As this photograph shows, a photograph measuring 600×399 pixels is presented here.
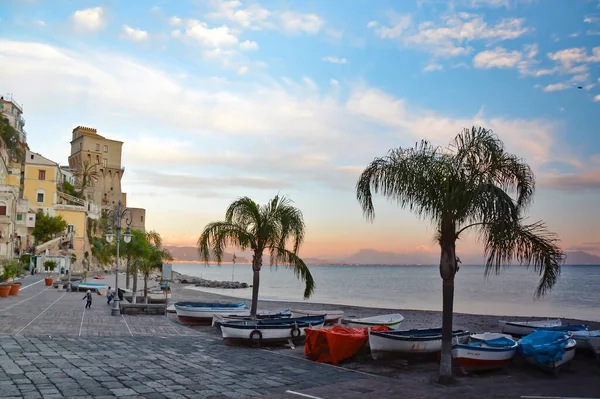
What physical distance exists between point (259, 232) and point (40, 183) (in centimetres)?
6637

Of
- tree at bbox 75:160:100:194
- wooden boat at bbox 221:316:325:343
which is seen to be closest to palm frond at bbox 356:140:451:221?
wooden boat at bbox 221:316:325:343

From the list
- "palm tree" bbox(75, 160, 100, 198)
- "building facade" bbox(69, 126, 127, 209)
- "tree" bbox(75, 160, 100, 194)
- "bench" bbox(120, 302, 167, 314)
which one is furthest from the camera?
"building facade" bbox(69, 126, 127, 209)

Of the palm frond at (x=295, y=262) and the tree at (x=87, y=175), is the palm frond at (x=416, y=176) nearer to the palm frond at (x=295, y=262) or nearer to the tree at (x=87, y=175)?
the palm frond at (x=295, y=262)

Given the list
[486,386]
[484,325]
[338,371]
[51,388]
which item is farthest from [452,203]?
[484,325]

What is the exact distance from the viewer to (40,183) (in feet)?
252

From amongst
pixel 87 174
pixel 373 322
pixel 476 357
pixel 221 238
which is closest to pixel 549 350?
pixel 476 357

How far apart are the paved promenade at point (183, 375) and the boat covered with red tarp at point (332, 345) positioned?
1.75 feet

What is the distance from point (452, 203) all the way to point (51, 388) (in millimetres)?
9202

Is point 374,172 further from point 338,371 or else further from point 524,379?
point 524,379

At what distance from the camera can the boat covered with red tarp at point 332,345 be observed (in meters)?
14.7

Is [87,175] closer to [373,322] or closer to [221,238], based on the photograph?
[221,238]

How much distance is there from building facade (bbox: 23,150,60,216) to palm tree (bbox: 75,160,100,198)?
2505cm

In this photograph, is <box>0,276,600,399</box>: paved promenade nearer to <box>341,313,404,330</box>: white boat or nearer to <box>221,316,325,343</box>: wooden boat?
<box>221,316,325,343</box>: wooden boat

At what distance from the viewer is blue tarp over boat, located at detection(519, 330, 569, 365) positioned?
13.8 meters
